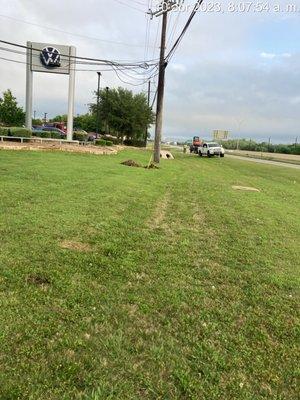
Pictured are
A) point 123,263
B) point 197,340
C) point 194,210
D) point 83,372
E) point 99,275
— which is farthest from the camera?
point 194,210

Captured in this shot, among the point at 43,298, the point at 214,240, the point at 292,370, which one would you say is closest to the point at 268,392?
the point at 292,370

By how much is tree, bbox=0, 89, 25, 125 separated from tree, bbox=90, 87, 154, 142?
13383mm

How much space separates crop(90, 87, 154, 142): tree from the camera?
166ft

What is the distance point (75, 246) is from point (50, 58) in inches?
1267

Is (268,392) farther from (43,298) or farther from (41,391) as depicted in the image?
(43,298)

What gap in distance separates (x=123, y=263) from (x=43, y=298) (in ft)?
4.52

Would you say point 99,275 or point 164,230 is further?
point 164,230

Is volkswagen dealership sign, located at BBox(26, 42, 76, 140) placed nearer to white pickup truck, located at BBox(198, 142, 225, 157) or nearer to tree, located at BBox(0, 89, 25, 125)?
white pickup truck, located at BBox(198, 142, 225, 157)

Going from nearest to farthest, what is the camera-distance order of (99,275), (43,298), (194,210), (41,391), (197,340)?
1. (41,391)
2. (197,340)
3. (43,298)
4. (99,275)
5. (194,210)

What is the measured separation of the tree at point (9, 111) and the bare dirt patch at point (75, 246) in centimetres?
5596

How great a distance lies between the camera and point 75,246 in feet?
18.7

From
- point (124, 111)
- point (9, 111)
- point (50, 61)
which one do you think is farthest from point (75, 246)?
point (9, 111)

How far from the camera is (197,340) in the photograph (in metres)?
3.60

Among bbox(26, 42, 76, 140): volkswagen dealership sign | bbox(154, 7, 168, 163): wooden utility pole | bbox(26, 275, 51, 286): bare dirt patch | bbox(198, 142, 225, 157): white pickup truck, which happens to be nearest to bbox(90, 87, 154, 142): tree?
bbox(198, 142, 225, 157): white pickup truck
